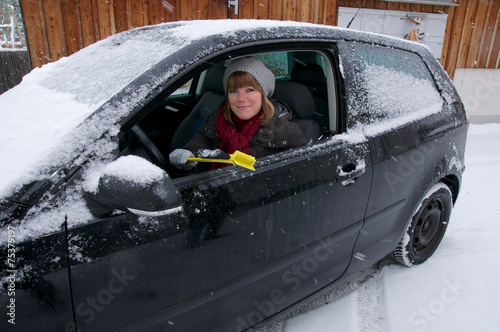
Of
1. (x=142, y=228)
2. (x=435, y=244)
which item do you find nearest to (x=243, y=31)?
(x=142, y=228)

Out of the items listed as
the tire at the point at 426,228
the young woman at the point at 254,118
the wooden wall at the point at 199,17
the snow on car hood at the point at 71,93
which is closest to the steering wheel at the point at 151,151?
the young woman at the point at 254,118

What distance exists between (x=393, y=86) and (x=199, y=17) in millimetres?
4372

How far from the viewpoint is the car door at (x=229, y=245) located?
1.10 m

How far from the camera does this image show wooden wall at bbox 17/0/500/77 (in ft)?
15.9

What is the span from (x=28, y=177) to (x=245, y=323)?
1.07 m

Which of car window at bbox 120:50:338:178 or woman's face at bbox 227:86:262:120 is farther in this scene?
woman's face at bbox 227:86:262:120

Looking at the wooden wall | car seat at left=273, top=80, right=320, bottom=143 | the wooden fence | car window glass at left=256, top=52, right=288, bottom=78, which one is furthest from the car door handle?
the wooden fence

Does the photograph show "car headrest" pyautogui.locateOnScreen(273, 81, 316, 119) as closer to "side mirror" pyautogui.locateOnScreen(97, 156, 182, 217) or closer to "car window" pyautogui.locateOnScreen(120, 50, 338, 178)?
"car window" pyautogui.locateOnScreen(120, 50, 338, 178)

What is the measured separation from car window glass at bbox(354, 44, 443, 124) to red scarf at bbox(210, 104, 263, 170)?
583mm

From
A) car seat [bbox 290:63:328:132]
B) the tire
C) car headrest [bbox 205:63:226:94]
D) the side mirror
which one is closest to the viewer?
the side mirror

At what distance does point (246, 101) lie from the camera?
1.85m

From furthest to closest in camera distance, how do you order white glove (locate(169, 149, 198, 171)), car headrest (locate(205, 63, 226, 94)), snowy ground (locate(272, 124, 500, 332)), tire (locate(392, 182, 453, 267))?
car headrest (locate(205, 63, 226, 94)) < tire (locate(392, 182, 453, 267)) < snowy ground (locate(272, 124, 500, 332)) < white glove (locate(169, 149, 198, 171))

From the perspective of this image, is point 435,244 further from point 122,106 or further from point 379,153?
point 122,106

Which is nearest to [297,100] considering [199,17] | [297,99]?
[297,99]
